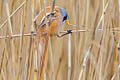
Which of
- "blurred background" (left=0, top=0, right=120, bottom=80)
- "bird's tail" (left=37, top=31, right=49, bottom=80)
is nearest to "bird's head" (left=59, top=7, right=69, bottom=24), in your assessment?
"blurred background" (left=0, top=0, right=120, bottom=80)

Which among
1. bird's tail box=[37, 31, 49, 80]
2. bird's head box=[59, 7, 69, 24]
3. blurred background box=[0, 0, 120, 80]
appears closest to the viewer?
bird's tail box=[37, 31, 49, 80]

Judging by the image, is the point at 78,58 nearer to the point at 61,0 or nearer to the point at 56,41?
the point at 56,41

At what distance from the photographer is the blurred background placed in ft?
3.33

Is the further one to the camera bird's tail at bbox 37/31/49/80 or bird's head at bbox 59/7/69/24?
bird's head at bbox 59/7/69/24

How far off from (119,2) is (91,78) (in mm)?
379

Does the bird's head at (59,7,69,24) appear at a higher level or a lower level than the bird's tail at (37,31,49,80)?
higher

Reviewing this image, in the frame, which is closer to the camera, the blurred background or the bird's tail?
the bird's tail

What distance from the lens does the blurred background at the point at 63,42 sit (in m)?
1.02

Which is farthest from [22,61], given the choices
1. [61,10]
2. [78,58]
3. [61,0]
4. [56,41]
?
A: [61,0]

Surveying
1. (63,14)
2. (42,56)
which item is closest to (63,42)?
(63,14)

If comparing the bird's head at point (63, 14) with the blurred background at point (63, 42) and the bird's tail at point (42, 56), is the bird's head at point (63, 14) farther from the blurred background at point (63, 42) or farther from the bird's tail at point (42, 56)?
the bird's tail at point (42, 56)

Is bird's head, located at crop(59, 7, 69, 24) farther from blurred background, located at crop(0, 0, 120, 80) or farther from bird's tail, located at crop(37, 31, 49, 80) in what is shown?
bird's tail, located at crop(37, 31, 49, 80)

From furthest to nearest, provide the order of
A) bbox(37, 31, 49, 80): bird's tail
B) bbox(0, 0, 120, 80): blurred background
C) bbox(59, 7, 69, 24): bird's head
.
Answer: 1. bbox(59, 7, 69, 24): bird's head
2. bbox(0, 0, 120, 80): blurred background
3. bbox(37, 31, 49, 80): bird's tail

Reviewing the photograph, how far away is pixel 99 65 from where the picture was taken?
116cm
